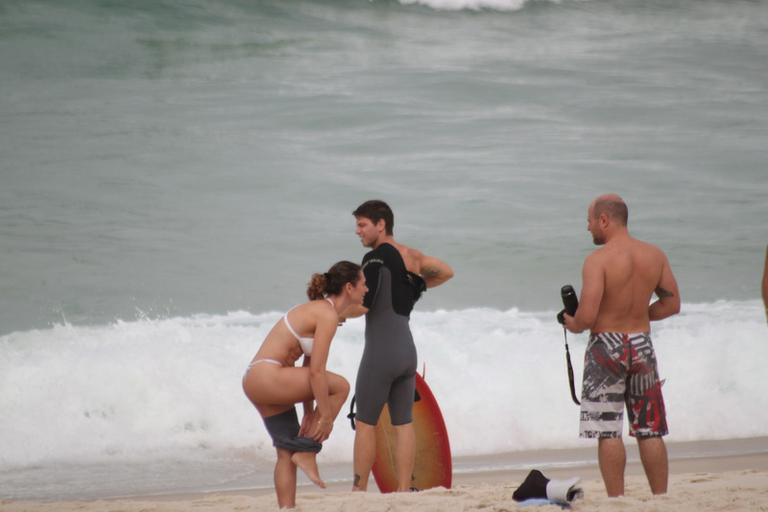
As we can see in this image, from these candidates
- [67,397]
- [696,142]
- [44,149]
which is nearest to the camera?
[67,397]

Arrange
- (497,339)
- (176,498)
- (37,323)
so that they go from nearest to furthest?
(176,498), (497,339), (37,323)

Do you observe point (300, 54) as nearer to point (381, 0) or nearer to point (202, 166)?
point (381, 0)

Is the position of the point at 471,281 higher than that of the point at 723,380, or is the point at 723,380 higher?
the point at 471,281

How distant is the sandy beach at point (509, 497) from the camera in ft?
15.8

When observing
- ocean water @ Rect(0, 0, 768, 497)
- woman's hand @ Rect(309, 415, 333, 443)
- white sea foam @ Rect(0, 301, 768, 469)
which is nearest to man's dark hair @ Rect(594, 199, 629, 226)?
woman's hand @ Rect(309, 415, 333, 443)

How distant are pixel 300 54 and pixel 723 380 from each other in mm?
13788

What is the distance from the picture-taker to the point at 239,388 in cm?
975

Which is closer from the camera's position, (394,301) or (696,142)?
(394,301)

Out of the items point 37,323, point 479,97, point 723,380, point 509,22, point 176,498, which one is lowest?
point 176,498

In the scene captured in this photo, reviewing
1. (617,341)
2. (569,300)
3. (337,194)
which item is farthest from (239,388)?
(337,194)

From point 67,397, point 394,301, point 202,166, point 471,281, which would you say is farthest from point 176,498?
point 202,166

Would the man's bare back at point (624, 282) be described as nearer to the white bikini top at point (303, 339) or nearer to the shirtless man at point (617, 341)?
the shirtless man at point (617, 341)

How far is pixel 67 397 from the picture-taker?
9383mm

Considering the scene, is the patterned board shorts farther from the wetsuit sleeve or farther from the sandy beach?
the wetsuit sleeve
